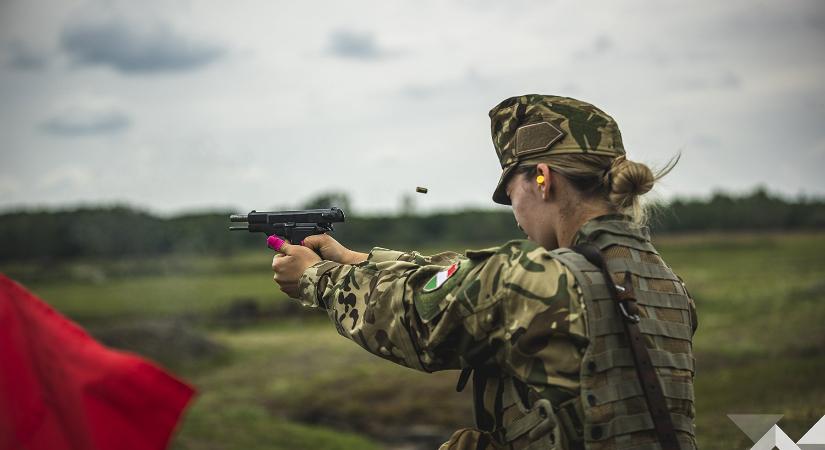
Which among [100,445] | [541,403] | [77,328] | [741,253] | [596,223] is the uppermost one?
[596,223]

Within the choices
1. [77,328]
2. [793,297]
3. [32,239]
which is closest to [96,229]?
[32,239]

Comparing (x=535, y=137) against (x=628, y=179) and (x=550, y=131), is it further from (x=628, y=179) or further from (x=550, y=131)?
(x=628, y=179)

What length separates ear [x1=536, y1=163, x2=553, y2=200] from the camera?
12.1 ft

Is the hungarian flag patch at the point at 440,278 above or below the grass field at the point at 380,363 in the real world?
above

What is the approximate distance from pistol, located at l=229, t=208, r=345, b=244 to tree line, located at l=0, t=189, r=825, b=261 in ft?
110

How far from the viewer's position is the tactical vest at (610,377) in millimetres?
3297

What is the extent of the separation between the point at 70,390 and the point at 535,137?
267 centimetres

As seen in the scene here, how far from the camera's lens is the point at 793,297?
105 ft

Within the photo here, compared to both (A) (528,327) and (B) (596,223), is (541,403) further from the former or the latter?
(B) (596,223)

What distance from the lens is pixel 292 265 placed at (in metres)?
4.02

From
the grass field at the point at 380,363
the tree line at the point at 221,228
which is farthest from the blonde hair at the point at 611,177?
the tree line at the point at 221,228

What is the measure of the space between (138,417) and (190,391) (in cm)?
31

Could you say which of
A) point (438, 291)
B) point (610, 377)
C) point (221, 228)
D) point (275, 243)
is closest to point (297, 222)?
point (275, 243)

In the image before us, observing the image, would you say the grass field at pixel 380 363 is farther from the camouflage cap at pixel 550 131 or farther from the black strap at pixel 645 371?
the camouflage cap at pixel 550 131
